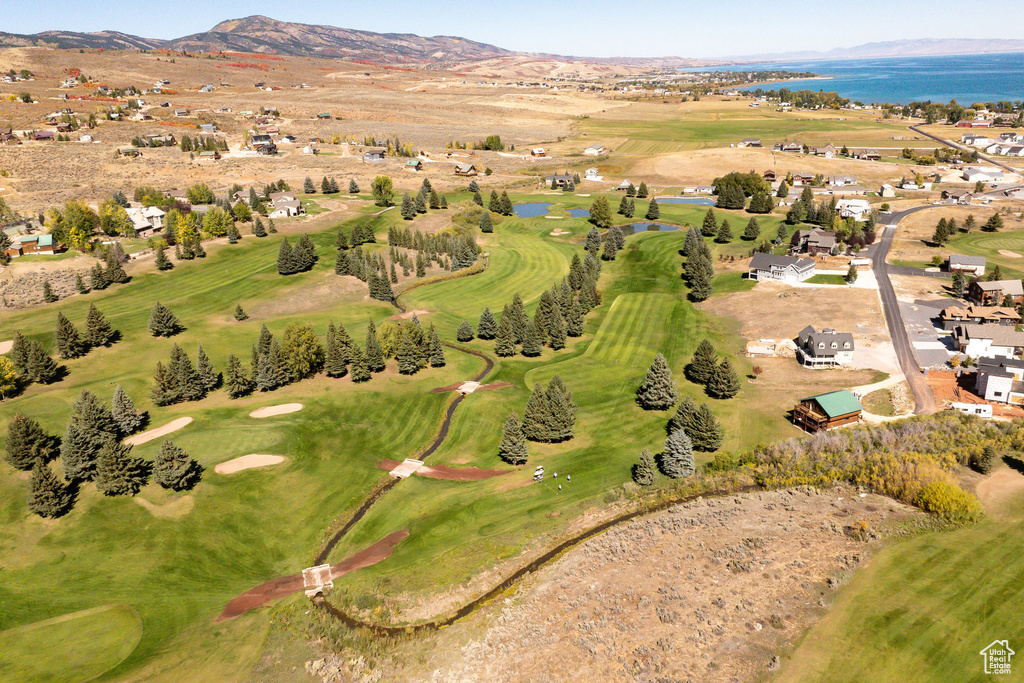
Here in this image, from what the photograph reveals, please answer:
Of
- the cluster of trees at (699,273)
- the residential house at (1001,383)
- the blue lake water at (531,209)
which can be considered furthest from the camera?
the blue lake water at (531,209)

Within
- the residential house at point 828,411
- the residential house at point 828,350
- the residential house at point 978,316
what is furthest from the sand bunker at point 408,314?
the residential house at point 978,316

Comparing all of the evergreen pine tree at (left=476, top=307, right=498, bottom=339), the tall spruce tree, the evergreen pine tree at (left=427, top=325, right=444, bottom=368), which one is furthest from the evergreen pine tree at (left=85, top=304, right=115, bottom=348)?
the tall spruce tree

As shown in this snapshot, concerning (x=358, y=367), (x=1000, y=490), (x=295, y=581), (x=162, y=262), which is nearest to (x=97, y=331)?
(x=162, y=262)

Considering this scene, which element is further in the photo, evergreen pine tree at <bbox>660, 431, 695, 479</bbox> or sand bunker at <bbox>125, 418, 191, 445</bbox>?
sand bunker at <bbox>125, 418, 191, 445</bbox>

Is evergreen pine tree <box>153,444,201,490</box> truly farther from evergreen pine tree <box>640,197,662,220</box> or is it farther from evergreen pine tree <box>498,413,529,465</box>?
evergreen pine tree <box>640,197,662,220</box>

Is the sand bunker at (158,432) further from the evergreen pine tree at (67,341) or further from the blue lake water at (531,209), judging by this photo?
the blue lake water at (531,209)
